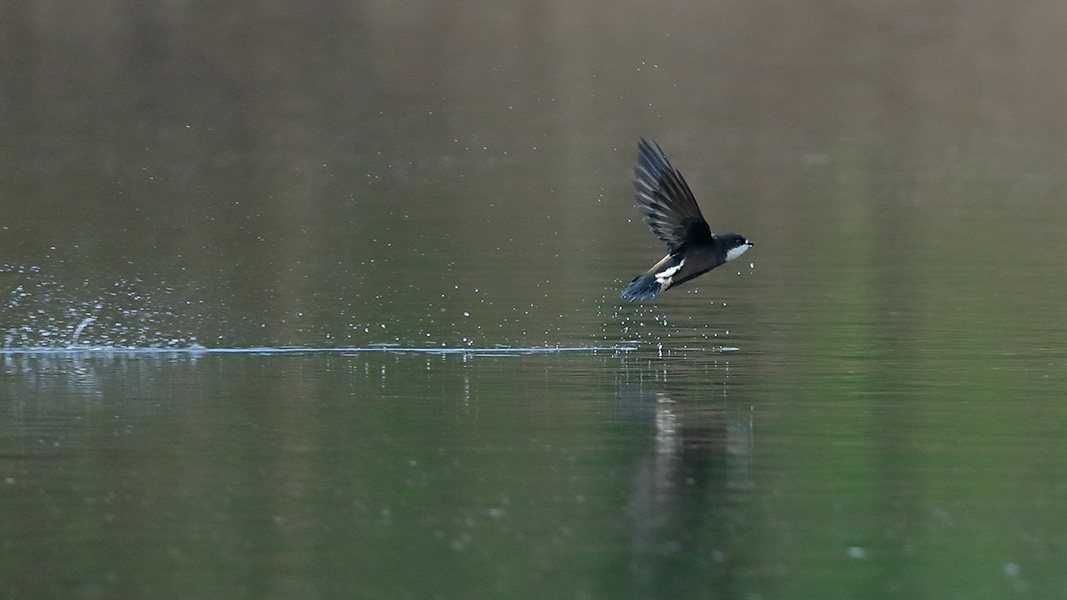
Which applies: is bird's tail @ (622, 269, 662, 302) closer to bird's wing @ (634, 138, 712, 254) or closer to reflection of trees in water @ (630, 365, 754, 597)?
bird's wing @ (634, 138, 712, 254)

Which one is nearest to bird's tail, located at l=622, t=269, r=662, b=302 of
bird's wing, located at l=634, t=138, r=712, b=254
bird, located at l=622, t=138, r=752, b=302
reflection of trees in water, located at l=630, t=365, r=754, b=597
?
bird, located at l=622, t=138, r=752, b=302

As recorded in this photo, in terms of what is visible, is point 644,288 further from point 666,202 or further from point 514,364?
point 514,364

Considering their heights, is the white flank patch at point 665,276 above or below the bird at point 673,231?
below

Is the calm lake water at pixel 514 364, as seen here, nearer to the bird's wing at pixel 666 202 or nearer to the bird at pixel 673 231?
the bird at pixel 673 231

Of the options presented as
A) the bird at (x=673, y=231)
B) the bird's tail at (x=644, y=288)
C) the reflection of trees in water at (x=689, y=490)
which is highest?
the bird at (x=673, y=231)

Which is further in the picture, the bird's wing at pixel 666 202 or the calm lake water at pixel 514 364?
the bird's wing at pixel 666 202

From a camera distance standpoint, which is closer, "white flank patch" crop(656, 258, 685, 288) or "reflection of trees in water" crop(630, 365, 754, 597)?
"reflection of trees in water" crop(630, 365, 754, 597)

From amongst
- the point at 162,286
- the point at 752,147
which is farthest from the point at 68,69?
the point at 162,286

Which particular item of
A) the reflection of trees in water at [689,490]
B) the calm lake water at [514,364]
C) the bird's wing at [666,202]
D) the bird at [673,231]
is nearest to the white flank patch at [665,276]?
the bird at [673,231]

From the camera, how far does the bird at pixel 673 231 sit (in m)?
14.5

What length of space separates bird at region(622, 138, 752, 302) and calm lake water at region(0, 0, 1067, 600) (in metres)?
0.60

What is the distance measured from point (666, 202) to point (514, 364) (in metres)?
1.49

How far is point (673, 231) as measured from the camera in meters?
14.8

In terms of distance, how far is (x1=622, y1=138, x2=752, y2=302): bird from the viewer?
14492 millimetres
